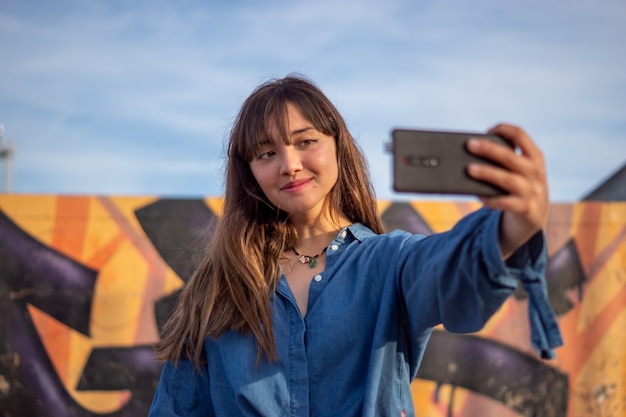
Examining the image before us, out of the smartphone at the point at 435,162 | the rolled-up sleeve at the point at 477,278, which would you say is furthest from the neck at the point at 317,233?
the smartphone at the point at 435,162

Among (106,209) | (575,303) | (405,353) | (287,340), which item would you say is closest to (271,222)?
(287,340)

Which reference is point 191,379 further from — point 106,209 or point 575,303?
point 575,303

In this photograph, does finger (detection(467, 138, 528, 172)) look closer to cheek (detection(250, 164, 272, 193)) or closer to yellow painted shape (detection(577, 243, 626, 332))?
cheek (detection(250, 164, 272, 193))

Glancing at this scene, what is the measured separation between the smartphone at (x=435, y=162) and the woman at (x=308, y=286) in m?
0.12

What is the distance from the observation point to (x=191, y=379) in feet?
6.43

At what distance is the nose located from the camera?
1785mm

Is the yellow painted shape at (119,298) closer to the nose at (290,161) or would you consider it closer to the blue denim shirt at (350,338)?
the blue denim shirt at (350,338)

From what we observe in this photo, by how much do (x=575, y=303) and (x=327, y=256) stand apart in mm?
5295

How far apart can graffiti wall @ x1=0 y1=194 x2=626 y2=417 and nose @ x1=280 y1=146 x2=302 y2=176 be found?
13.4ft

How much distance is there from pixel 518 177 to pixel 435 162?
15 centimetres

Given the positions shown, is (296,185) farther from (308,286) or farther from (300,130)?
(308,286)

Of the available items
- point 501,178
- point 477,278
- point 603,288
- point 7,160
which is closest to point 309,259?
point 477,278

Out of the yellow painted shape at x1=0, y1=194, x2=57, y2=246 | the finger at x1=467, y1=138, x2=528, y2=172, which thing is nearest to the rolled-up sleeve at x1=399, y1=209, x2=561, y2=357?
the finger at x1=467, y1=138, x2=528, y2=172

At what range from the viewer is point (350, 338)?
5.56 ft
